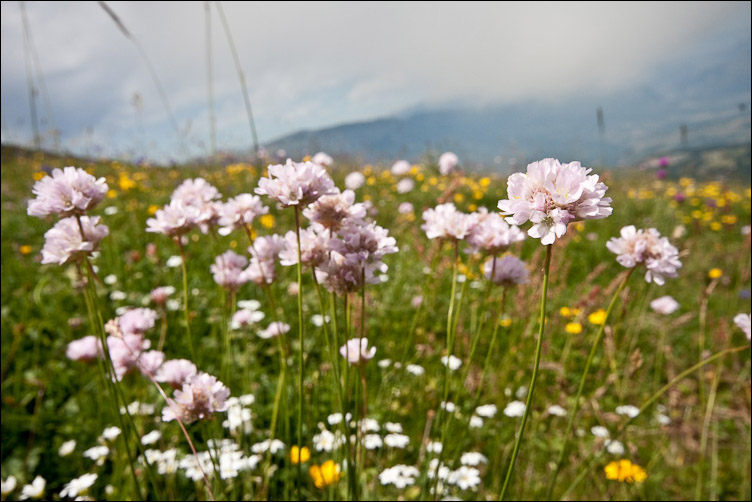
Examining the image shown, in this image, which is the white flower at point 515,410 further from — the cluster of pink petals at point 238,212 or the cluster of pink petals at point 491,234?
the cluster of pink petals at point 238,212

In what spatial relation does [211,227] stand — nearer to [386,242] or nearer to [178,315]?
[386,242]

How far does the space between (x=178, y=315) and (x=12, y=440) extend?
3.43 feet

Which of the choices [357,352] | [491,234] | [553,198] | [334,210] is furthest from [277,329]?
[553,198]

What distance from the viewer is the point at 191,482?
76.7 inches

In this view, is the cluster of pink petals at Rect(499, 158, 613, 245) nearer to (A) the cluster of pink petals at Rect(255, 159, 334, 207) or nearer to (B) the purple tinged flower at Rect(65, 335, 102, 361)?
(A) the cluster of pink petals at Rect(255, 159, 334, 207)

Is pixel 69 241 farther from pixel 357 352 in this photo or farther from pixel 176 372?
pixel 357 352

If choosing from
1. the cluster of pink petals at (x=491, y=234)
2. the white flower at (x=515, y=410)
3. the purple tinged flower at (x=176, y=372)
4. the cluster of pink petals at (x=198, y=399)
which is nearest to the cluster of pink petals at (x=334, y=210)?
the cluster of pink petals at (x=491, y=234)

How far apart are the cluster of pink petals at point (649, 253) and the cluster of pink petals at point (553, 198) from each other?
0.46 metres

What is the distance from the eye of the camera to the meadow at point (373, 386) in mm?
1444

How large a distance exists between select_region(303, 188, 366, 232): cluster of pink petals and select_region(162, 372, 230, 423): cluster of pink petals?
484 millimetres

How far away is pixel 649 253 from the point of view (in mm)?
1170

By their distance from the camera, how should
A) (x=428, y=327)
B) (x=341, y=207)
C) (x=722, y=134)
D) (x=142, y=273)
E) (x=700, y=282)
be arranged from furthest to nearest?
(x=722, y=134) < (x=700, y=282) < (x=142, y=273) < (x=428, y=327) < (x=341, y=207)

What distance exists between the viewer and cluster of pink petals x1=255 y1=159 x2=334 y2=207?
99 centimetres

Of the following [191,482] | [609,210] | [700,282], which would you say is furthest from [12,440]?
[700,282]
